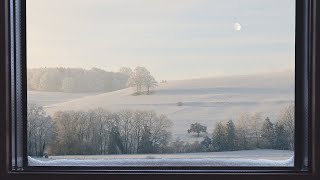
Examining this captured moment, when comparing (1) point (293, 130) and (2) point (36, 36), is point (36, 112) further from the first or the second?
(1) point (293, 130)

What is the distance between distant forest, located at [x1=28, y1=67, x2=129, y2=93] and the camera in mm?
1368

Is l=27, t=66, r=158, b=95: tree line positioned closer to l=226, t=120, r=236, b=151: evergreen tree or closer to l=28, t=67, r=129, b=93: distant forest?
l=28, t=67, r=129, b=93: distant forest

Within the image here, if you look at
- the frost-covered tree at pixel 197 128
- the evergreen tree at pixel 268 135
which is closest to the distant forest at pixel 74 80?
the frost-covered tree at pixel 197 128

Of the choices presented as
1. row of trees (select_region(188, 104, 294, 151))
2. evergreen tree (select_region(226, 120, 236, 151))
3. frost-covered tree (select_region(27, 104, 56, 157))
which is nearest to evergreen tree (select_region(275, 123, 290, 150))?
row of trees (select_region(188, 104, 294, 151))

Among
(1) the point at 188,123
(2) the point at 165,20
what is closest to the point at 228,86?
(1) the point at 188,123

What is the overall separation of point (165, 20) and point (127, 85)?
0.68ft

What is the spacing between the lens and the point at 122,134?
1.37 metres

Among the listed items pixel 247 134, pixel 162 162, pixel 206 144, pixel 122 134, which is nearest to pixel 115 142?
pixel 122 134

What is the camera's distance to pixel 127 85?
1367 mm

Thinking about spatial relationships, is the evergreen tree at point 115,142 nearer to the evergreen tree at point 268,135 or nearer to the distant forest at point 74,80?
the distant forest at point 74,80

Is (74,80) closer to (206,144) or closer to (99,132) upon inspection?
(99,132)

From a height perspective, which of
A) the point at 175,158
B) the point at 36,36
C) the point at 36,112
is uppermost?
the point at 36,36

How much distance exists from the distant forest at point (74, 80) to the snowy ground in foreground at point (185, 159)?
193 millimetres
